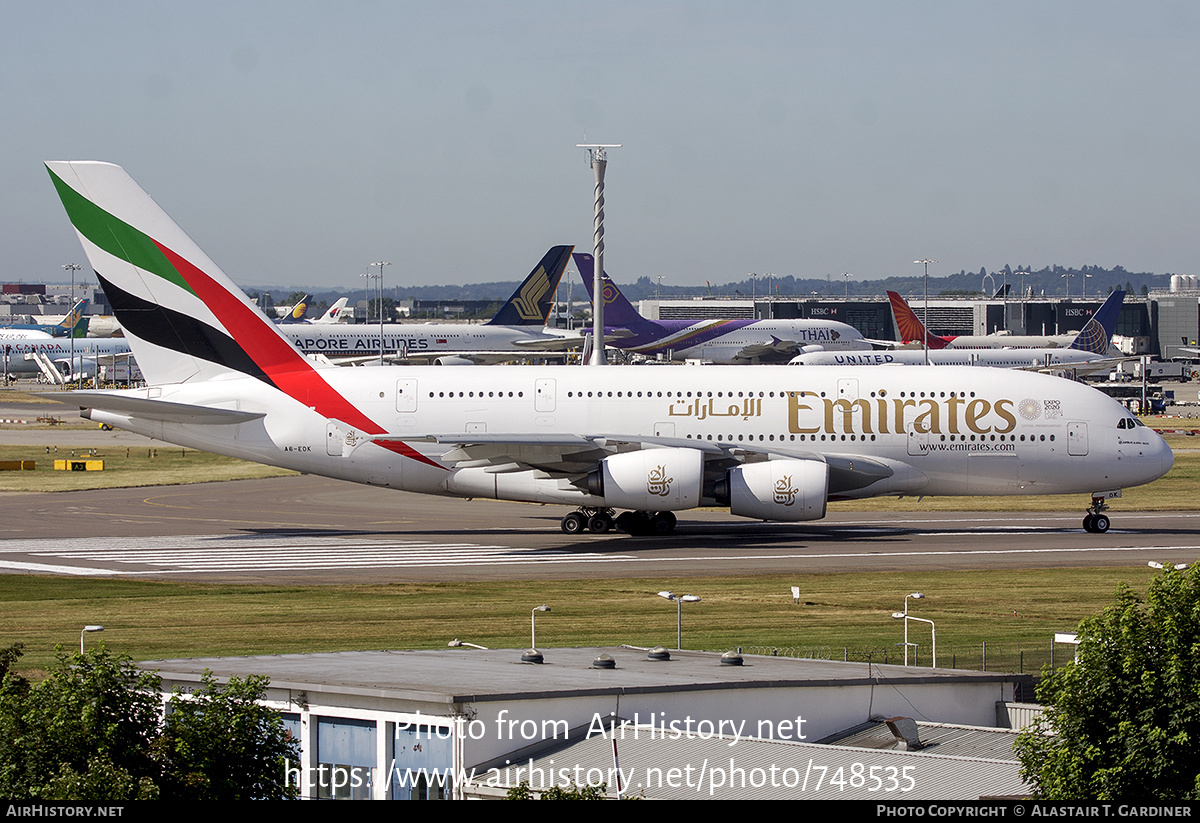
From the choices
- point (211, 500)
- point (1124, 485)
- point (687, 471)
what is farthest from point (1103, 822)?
point (211, 500)

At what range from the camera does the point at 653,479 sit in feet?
147

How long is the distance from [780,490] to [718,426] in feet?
12.1

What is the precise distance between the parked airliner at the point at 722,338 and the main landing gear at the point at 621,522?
113 m

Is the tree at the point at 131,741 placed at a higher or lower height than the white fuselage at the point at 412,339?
lower

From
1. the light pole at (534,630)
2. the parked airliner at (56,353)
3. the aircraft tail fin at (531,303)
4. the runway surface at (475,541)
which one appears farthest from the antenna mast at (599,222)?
the parked airliner at (56,353)

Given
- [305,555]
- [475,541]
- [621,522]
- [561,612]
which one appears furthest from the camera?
[621,522]

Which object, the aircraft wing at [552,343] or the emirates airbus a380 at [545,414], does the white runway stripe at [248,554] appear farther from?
the aircraft wing at [552,343]

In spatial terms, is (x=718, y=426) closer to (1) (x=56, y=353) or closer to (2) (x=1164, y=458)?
(2) (x=1164, y=458)

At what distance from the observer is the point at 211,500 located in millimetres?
60875

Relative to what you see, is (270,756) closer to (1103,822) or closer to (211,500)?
(1103,822)

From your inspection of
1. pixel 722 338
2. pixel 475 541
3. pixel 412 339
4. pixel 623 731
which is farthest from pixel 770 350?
pixel 623 731

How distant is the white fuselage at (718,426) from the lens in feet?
154

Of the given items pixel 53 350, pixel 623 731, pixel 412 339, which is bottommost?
pixel 623 731

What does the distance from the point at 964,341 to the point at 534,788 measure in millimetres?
168452
